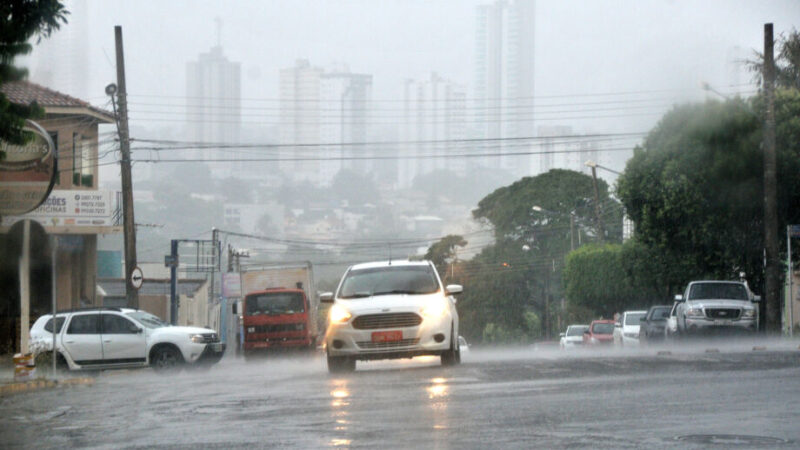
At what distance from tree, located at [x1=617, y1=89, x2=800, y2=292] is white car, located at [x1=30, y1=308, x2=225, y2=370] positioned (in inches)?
696

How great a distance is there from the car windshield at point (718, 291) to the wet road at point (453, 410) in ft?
41.2

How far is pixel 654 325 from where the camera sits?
35.0 m

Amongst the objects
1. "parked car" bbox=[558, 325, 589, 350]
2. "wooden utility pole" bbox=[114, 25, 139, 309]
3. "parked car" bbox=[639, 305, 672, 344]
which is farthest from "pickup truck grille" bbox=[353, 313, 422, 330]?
"parked car" bbox=[558, 325, 589, 350]

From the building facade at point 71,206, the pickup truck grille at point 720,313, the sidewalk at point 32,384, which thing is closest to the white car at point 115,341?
the sidewalk at point 32,384

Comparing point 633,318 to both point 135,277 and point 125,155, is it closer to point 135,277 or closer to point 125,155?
point 135,277

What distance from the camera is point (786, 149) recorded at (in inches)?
1474

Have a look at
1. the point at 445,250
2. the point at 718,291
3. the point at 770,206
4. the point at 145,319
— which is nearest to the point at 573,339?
the point at 770,206

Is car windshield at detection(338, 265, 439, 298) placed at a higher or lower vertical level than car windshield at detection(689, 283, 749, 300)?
higher

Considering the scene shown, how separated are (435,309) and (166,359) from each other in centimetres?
1084

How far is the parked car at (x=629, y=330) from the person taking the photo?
3831 centimetres

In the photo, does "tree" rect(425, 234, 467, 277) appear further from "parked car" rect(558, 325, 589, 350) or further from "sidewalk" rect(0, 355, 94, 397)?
"sidewalk" rect(0, 355, 94, 397)

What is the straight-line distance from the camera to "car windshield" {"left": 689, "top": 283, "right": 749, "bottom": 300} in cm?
3130

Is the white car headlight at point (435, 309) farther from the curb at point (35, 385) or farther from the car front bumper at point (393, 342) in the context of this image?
the curb at point (35, 385)

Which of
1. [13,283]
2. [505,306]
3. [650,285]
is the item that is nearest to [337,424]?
[13,283]
